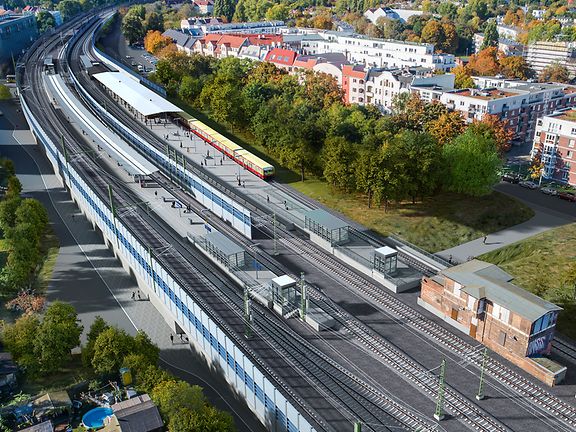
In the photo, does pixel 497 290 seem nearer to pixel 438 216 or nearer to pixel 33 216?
pixel 438 216

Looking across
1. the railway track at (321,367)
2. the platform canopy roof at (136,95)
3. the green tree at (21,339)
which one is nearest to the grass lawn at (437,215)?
the railway track at (321,367)

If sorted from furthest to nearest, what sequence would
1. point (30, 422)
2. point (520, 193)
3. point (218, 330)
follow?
point (520, 193)
point (218, 330)
point (30, 422)

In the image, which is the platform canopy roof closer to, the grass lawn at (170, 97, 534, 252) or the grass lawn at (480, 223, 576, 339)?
the grass lawn at (170, 97, 534, 252)

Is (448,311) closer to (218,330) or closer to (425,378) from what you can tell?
(425,378)

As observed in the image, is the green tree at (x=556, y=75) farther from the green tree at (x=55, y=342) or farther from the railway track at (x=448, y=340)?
the green tree at (x=55, y=342)

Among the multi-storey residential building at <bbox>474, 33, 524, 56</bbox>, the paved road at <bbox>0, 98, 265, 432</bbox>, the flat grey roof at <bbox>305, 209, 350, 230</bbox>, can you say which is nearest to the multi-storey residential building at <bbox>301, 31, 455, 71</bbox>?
the multi-storey residential building at <bbox>474, 33, 524, 56</bbox>

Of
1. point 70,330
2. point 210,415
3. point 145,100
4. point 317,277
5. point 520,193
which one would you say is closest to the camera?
point 210,415

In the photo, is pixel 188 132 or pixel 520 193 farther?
pixel 188 132

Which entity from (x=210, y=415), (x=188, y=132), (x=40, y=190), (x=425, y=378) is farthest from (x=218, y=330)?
(x=188, y=132)
